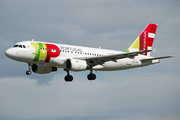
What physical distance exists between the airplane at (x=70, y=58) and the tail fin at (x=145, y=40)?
2.46 m

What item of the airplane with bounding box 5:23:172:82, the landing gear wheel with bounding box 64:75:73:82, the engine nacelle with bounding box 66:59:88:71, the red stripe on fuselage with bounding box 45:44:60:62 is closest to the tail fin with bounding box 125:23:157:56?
the airplane with bounding box 5:23:172:82

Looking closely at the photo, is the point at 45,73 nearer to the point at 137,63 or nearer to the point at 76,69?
the point at 76,69

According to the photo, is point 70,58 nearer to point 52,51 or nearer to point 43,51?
point 52,51

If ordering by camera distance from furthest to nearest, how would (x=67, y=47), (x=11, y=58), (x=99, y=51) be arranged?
1. (x=99, y=51)
2. (x=67, y=47)
3. (x=11, y=58)

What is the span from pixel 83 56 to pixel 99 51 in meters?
3.28

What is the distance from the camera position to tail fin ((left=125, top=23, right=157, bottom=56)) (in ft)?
182

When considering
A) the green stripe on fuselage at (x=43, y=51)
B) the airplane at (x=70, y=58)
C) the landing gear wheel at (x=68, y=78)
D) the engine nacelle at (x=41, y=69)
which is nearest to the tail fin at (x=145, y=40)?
the airplane at (x=70, y=58)

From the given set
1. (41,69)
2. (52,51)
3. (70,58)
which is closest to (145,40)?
(70,58)

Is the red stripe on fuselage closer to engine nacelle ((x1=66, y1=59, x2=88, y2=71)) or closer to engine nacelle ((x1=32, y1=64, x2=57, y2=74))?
engine nacelle ((x1=66, y1=59, x2=88, y2=71))

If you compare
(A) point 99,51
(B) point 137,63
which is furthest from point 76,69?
(B) point 137,63

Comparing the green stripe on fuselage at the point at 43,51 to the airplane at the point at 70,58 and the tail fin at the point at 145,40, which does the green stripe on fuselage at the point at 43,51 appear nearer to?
the airplane at the point at 70,58

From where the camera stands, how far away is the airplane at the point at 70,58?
43.5 metres

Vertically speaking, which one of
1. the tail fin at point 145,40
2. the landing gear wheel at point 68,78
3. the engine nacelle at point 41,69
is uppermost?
the tail fin at point 145,40

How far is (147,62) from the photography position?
52062 mm
